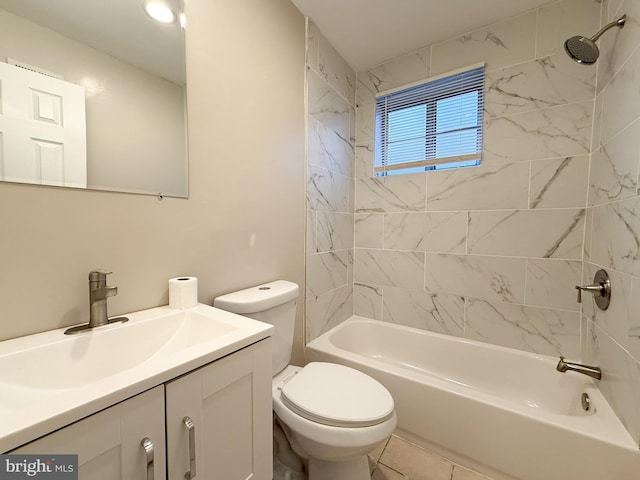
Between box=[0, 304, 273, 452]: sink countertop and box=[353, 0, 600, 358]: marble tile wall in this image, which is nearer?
box=[0, 304, 273, 452]: sink countertop

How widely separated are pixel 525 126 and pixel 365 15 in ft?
3.84

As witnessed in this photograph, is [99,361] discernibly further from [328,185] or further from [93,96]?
[328,185]

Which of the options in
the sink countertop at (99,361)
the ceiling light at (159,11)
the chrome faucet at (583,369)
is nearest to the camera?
the sink countertop at (99,361)

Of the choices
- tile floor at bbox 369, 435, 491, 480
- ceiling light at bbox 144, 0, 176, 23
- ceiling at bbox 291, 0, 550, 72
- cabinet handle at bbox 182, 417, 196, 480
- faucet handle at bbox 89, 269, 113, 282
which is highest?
ceiling at bbox 291, 0, 550, 72

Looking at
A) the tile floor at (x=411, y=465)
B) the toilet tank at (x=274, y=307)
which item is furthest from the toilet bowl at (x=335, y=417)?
the tile floor at (x=411, y=465)

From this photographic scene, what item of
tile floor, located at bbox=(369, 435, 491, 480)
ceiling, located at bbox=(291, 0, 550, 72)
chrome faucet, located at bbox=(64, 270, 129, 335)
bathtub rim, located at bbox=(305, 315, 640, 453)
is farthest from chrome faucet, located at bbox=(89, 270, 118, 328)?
ceiling, located at bbox=(291, 0, 550, 72)

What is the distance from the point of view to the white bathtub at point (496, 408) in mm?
1037

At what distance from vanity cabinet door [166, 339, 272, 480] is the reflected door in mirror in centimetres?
67

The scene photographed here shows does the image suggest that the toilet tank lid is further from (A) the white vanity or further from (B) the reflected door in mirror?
(B) the reflected door in mirror

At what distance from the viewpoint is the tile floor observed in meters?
1.27

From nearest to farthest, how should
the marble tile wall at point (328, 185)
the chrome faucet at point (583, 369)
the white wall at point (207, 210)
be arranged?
the white wall at point (207, 210), the chrome faucet at point (583, 369), the marble tile wall at point (328, 185)

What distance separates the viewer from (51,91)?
73cm

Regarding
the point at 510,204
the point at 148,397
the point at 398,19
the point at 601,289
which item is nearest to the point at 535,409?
the point at 601,289

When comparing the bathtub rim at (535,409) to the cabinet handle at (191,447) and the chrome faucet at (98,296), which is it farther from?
the chrome faucet at (98,296)
